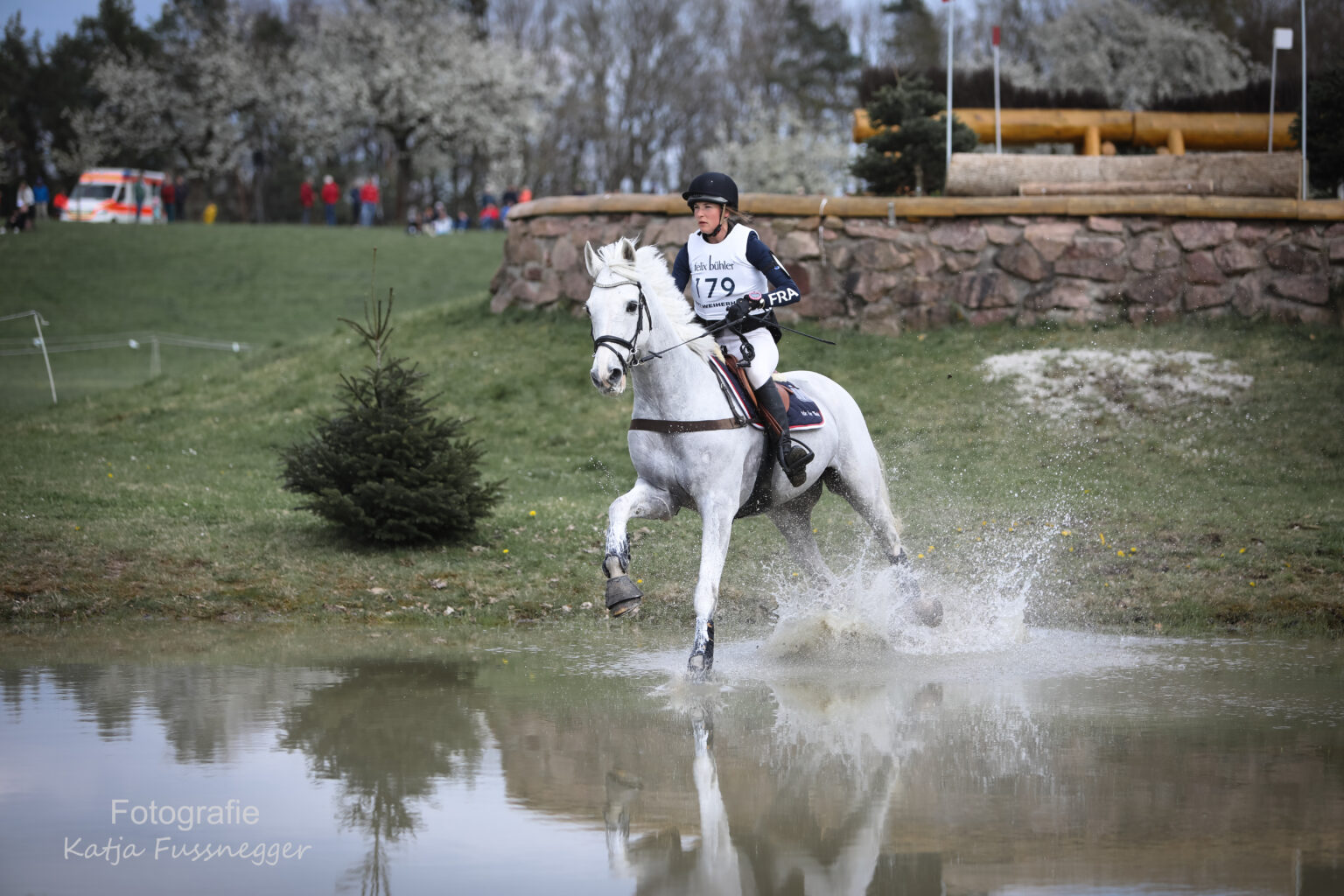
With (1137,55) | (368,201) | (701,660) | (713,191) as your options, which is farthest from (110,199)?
(701,660)

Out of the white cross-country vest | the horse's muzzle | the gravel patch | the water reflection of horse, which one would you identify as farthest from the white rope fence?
the water reflection of horse

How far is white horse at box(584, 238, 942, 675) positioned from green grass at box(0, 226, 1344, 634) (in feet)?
6.54

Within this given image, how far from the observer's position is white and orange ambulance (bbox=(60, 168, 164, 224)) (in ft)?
179

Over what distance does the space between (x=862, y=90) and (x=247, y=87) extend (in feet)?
152

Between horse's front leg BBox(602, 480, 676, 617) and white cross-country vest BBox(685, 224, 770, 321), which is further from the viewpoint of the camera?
white cross-country vest BBox(685, 224, 770, 321)

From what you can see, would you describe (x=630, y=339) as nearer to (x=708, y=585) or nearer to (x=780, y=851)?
(x=708, y=585)

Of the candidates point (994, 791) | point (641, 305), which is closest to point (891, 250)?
point (641, 305)

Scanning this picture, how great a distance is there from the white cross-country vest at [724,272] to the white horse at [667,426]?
30 cm

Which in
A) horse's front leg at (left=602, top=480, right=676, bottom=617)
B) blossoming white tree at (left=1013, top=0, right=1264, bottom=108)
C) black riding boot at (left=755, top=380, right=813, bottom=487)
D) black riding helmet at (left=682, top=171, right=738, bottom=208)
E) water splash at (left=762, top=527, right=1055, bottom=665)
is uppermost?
blossoming white tree at (left=1013, top=0, right=1264, bottom=108)

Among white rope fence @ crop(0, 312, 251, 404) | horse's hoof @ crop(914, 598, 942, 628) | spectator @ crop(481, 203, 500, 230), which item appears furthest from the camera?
spectator @ crop(481, 203, 500, 230)

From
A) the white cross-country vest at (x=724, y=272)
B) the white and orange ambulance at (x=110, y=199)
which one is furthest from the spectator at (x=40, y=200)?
the white cross-country vest at (x=724, y=272)

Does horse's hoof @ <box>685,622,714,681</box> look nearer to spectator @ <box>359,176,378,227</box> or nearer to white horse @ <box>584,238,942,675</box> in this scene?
white horse @ <box>584,238,942,675</box>

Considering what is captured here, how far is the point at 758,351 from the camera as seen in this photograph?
27.3 feet

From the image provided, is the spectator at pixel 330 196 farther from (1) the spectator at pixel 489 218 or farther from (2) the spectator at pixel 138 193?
(2) the spectator at pixel 138 193
